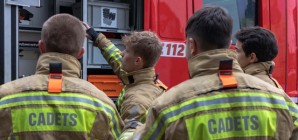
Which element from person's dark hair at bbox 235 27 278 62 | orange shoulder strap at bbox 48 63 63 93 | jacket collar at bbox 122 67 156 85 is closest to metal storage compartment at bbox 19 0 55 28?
jacket collar at bbox 122 67 156 85

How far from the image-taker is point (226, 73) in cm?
166

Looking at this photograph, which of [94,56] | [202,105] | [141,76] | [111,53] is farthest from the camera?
Answer: [94,56]

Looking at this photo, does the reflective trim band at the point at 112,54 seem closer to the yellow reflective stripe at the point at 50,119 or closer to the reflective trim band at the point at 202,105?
the yellow reflective stripe at the point at 50,119

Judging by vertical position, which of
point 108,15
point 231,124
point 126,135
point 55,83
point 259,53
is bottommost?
point 126,135

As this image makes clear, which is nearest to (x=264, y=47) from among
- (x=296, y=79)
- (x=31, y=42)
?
(x=31, y=42)

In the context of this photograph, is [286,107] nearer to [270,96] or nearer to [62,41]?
[270,96]

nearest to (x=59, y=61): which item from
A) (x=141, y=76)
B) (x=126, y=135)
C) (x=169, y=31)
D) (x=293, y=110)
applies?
(x=126, y=135)

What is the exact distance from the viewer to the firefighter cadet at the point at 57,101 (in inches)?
70.4

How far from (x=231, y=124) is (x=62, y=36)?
786 mm

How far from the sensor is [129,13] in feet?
12.7

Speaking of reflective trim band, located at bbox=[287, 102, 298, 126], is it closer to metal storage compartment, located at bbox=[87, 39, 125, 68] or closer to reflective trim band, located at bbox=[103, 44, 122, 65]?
reflective trim band, located at bbox=[103, 44, 122, 65]

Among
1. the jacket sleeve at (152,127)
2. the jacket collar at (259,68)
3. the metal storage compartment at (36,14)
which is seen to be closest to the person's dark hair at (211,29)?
the jacket sleeve at (152,127)

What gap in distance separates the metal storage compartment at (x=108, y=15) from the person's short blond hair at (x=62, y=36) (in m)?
1.72

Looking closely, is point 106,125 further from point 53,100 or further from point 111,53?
point 111,53
